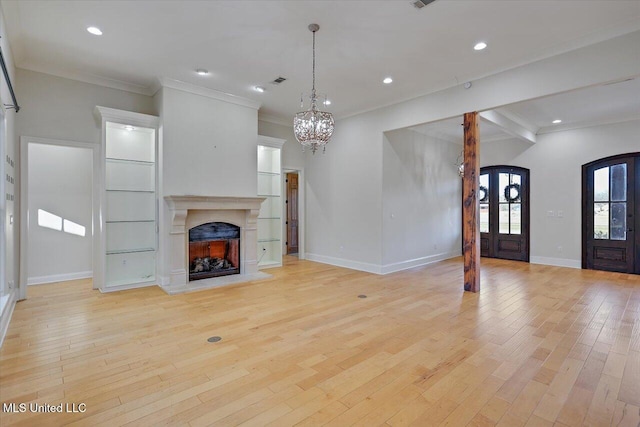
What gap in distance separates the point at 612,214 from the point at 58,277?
449 inches

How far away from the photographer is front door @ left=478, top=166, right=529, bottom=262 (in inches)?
319

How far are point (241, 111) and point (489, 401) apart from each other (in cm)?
590

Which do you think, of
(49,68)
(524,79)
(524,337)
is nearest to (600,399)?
(524,337)

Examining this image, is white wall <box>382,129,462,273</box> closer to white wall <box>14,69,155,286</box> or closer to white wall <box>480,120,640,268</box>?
white wall <box>480,120,640,268</box>

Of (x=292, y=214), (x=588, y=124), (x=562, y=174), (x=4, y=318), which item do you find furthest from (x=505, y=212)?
(x=4, y=318)

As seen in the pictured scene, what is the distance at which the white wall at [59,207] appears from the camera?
5.63m

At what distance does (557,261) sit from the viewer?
7.52 m

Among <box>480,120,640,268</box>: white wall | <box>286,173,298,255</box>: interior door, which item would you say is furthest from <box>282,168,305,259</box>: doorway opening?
<box>480,120,640,268</box>: white wall

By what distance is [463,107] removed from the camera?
204 inches

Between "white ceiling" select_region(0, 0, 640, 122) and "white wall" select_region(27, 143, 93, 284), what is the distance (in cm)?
175

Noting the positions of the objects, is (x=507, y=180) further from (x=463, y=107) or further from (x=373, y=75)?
(x=373, y=75)

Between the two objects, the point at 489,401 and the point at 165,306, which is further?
the point at 165,306

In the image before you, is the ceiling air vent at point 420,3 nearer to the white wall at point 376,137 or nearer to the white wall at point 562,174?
the white wall at point 376,137

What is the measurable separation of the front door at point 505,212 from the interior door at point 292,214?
515 centimetres
